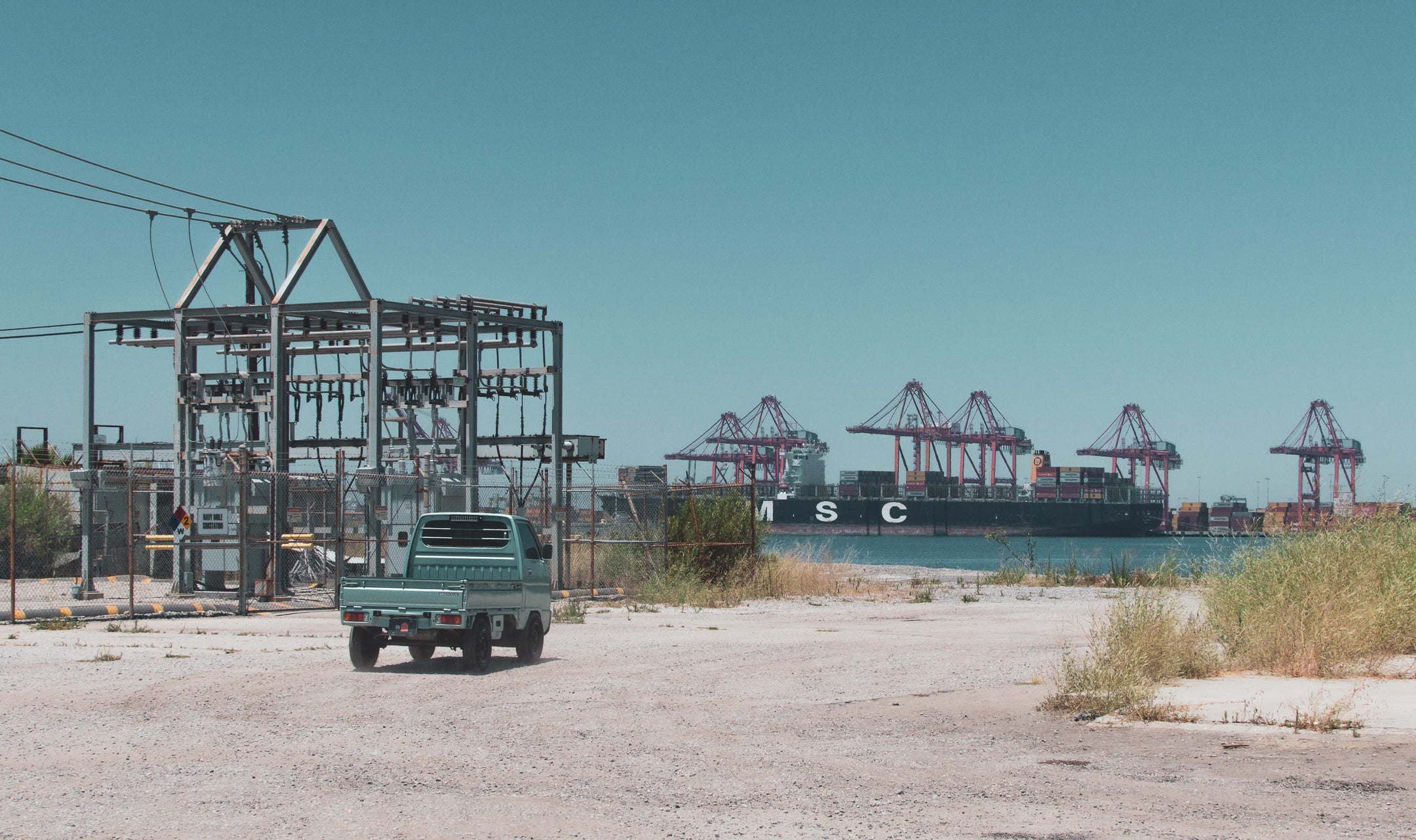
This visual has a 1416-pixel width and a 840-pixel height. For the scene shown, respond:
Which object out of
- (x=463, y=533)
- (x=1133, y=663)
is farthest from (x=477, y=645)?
(x=1133, y=663)

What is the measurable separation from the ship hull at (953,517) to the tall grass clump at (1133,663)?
478ft

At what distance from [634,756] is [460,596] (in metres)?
5.31

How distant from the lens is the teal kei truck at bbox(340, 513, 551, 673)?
14.7 m

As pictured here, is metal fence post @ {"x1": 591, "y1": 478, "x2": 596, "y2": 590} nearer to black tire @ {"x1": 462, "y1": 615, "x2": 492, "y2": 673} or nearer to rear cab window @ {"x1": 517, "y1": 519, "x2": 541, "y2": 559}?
rear cab window @ {"x1": 517, "y1": 519, "x2": 541, "y2": 559}

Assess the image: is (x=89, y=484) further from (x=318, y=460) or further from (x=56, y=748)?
(x=56, y=748)

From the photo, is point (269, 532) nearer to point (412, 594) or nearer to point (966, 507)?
point (412, 594)

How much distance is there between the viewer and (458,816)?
7.75m

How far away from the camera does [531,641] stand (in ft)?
52.6

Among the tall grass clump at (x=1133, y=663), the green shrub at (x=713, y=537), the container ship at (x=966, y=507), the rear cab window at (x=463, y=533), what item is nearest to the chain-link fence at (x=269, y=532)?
the green shrub at (x=713, y=537)

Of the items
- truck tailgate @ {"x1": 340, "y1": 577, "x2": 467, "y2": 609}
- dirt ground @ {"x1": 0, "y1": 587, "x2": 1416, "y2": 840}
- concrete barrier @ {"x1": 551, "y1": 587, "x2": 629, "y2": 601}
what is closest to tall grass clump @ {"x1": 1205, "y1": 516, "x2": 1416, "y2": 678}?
dirt ground @ {"x1": 0, "y1": 587, "x2": 1416, "y2": 840}

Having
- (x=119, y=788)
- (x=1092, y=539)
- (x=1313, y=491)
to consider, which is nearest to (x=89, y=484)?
(x=119, y=788)

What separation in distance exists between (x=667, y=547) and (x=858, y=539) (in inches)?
5215

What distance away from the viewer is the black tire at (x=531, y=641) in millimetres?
15906

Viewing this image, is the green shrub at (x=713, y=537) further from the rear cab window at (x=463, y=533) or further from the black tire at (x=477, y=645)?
the black tire at (x=477, y=645)
